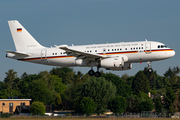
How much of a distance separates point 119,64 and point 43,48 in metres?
14.8

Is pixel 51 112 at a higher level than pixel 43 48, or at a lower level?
lower

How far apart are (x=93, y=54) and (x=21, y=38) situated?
52.6 feet

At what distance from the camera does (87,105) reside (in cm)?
9794

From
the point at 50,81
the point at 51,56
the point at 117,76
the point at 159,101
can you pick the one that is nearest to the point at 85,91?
the point at 159,101

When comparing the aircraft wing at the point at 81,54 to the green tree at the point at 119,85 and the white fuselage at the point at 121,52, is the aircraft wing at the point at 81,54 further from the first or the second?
the green tree at the point at 119,85

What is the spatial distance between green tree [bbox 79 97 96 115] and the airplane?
4529cm

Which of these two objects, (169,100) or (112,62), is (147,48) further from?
(169,100)

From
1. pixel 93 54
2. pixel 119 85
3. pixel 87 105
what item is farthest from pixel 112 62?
pixel 119 85

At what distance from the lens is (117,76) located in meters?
141

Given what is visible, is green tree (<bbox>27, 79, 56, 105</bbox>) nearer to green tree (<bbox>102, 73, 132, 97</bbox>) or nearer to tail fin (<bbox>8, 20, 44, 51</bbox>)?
green tree (<bbox>102, 73, 132, 97</bbox>)

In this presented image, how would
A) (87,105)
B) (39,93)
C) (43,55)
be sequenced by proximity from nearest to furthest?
(43,55), (87,105), (39,93)

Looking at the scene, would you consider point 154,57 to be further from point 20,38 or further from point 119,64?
point 20,38

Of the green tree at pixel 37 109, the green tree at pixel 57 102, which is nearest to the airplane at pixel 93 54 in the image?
the green tree at pixel 37 109

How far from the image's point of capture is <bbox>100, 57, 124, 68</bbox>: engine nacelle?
157 ft
